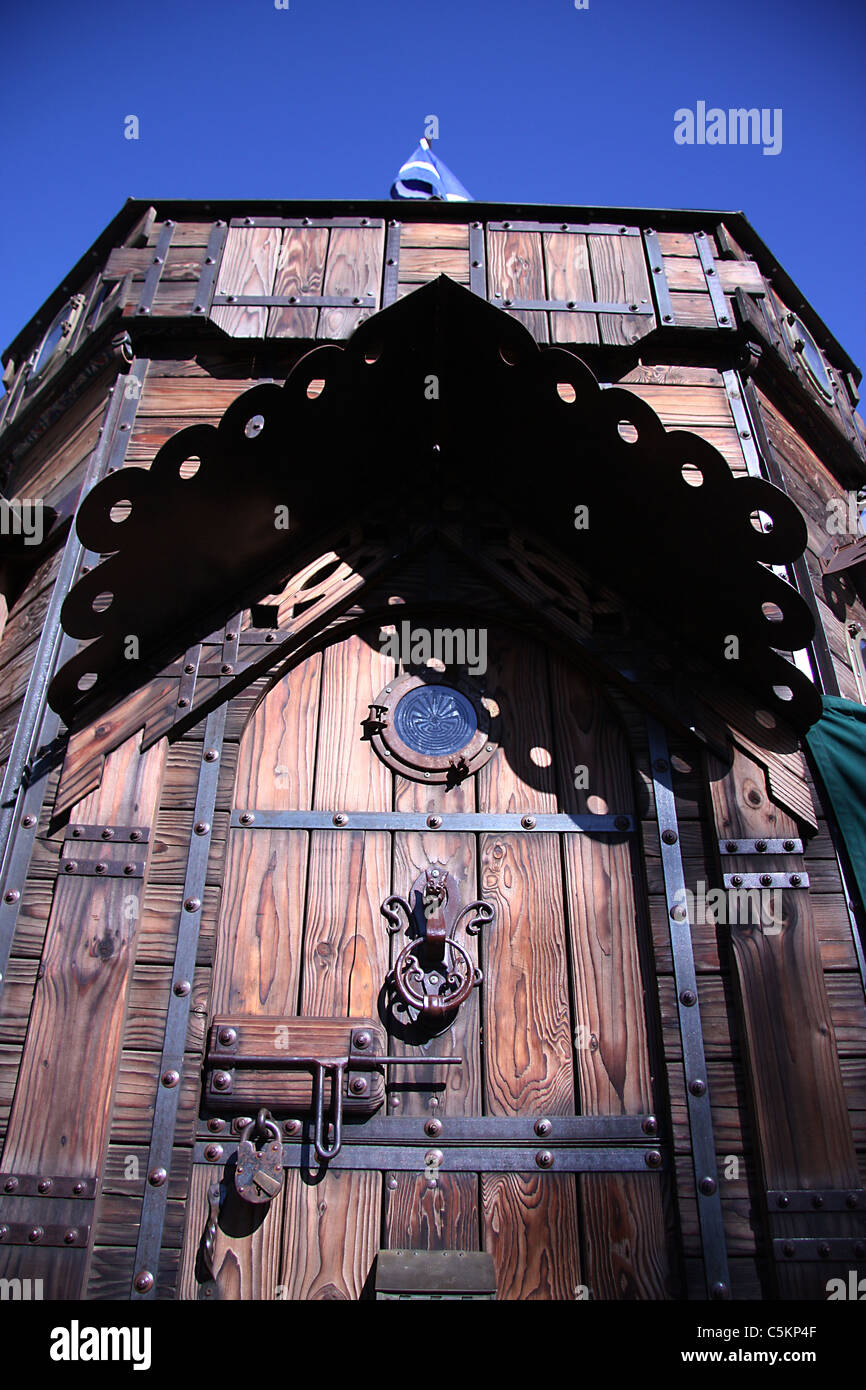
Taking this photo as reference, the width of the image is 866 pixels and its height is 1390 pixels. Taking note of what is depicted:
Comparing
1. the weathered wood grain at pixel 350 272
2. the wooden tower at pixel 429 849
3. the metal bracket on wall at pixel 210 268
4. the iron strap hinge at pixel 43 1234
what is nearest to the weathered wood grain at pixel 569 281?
the wooden tower at pixel 429 849

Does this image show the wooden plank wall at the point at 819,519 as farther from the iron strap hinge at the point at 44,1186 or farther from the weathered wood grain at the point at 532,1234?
the iron strap hinge at the point at 44,1186

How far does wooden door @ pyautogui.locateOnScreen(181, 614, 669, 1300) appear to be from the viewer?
314 cm

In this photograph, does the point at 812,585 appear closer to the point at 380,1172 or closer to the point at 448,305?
the point at 448,305

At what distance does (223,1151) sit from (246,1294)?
17.1 inches

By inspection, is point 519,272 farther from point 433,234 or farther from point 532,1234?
point 532,1234

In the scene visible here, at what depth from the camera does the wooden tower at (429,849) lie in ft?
10.3

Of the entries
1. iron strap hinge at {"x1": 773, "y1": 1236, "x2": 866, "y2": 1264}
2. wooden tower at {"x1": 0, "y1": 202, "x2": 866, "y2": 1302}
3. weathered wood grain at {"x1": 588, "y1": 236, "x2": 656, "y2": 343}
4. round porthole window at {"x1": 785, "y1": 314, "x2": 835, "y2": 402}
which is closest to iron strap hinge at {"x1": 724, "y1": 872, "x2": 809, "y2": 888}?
wooden tower at {"x1": 0, "y1": 202, "x2": 866, "y2": 1302}

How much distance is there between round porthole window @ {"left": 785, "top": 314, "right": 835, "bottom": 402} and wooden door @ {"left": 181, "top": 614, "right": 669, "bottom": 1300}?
10.8 ft

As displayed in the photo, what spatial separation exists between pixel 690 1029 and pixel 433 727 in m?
1.60

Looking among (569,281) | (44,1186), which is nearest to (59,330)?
(569,281)

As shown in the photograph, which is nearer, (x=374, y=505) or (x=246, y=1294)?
(x=246, y=1294)

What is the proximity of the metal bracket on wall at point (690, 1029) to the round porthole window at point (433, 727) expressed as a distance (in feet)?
2.40
